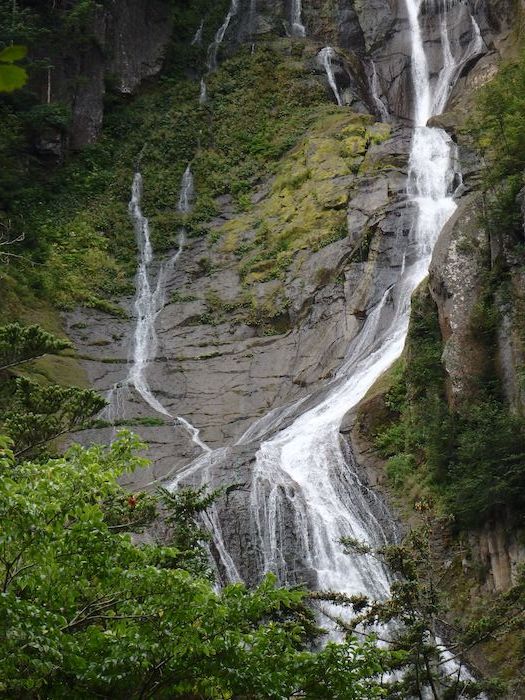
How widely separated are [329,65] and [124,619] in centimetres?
3838

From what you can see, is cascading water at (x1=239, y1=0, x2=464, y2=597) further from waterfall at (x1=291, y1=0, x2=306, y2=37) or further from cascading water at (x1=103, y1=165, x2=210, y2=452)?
waterfall at (x1=291, y1=0, x2=306, y2=37)

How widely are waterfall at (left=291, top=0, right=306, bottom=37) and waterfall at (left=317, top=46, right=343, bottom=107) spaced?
3.73m

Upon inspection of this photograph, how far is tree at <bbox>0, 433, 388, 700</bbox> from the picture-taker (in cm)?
674

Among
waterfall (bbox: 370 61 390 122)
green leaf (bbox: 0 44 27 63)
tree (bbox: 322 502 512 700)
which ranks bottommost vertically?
tree (bbox: 322 502 512 700)

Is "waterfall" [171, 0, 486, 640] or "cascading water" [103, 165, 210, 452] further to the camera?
"cascading water" [103, 165, 210, 452]

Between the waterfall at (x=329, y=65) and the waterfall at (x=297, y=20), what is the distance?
3.73 meters

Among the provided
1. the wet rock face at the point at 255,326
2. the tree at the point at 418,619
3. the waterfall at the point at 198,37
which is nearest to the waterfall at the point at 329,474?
the wet rock face at the point at 255,326

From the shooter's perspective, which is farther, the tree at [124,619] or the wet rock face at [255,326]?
the wet rock face at [255,326]

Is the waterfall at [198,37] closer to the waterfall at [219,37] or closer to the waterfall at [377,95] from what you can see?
the waterfall at [219,37]

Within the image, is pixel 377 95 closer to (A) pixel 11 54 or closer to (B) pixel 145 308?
(B) pixel 145 308

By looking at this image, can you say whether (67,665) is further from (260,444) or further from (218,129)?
(218,129)

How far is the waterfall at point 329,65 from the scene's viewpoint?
132 feet

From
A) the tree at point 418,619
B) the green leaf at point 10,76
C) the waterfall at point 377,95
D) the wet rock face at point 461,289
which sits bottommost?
the tree at point 418,619

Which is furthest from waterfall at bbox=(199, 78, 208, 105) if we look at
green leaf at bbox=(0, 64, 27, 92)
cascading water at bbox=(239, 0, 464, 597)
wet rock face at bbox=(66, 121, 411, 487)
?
green leaf at bbox=(0, 64, 27, 92)
